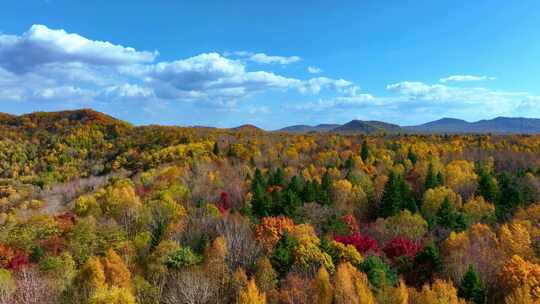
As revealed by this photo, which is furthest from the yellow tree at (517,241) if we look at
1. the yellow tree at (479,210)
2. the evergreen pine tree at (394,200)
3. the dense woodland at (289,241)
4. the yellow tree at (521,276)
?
the evergreen pine tree at (394,200)

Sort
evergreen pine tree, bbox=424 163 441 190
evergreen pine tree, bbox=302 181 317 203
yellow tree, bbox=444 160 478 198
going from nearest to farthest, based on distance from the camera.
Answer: evergreen pine tree, bbox=302 181 317 203, evergreen pine tree, bbox=424 163 441 190, yellow tree, bbox=444 160 478 198

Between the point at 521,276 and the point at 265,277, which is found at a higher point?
the point at 521,276

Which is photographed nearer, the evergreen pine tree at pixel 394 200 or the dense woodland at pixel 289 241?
the dense woodland at pixel 289 241

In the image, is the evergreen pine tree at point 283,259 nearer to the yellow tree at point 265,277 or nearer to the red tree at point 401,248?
the yellow tree at point 265,277

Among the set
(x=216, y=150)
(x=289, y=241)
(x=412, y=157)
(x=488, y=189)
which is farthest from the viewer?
(x=216, y=150)

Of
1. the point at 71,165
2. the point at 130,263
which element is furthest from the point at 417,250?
the point at 71,165

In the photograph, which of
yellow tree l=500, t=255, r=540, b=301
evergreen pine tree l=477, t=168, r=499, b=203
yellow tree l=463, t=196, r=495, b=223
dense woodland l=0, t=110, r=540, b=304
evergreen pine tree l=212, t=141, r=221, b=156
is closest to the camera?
dense woodland l=0, t=110, r=540, b=304

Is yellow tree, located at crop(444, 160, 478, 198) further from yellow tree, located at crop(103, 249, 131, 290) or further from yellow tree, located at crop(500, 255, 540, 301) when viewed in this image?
yellow tree, located at crop(103, 249, 131, 290)

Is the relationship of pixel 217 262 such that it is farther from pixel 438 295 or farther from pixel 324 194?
pixel 324 194

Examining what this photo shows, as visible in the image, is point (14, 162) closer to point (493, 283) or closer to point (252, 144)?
point (252, 144)

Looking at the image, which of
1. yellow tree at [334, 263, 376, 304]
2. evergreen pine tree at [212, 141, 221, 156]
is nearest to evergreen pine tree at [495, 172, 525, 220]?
yellow tree at [334, 263, 376, 304]

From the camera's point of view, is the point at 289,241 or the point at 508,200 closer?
the point at 289,241

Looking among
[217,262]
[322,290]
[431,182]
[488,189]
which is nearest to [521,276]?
[322,290]
